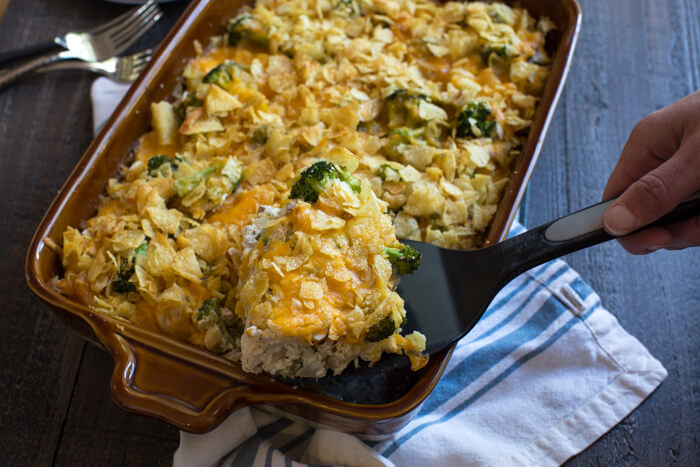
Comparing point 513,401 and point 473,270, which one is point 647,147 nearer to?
point 473,270

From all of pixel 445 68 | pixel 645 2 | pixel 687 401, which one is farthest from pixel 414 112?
pixel 645 2

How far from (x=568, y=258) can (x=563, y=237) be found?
2.52ft

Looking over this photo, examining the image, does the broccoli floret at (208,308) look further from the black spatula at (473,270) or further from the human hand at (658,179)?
the human hand at (658,179)

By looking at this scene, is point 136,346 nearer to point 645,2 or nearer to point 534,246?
point 534,246

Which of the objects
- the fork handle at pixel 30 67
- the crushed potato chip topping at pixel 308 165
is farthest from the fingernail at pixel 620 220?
the fork handle at pixel 30 67

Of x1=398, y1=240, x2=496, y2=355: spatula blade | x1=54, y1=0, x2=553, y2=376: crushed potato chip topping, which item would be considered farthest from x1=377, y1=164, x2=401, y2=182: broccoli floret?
x1=398, y1=240, x2=496, y2=355: spatula blade

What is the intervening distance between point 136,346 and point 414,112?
1101 mm

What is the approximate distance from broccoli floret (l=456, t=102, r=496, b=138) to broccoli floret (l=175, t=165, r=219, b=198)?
2.65 ft

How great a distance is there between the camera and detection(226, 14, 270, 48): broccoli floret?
2342mm

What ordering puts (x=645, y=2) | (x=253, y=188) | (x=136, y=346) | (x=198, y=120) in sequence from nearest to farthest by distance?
(x=136, y=346)
(x=253, y=188)
(x=198, y=120)
(x=645, y=2)

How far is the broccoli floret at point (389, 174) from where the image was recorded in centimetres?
195

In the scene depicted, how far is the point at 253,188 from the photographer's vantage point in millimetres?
1978

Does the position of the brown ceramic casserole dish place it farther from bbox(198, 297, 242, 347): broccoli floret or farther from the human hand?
the human hand

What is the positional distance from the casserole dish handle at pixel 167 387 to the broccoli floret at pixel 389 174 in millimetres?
746
